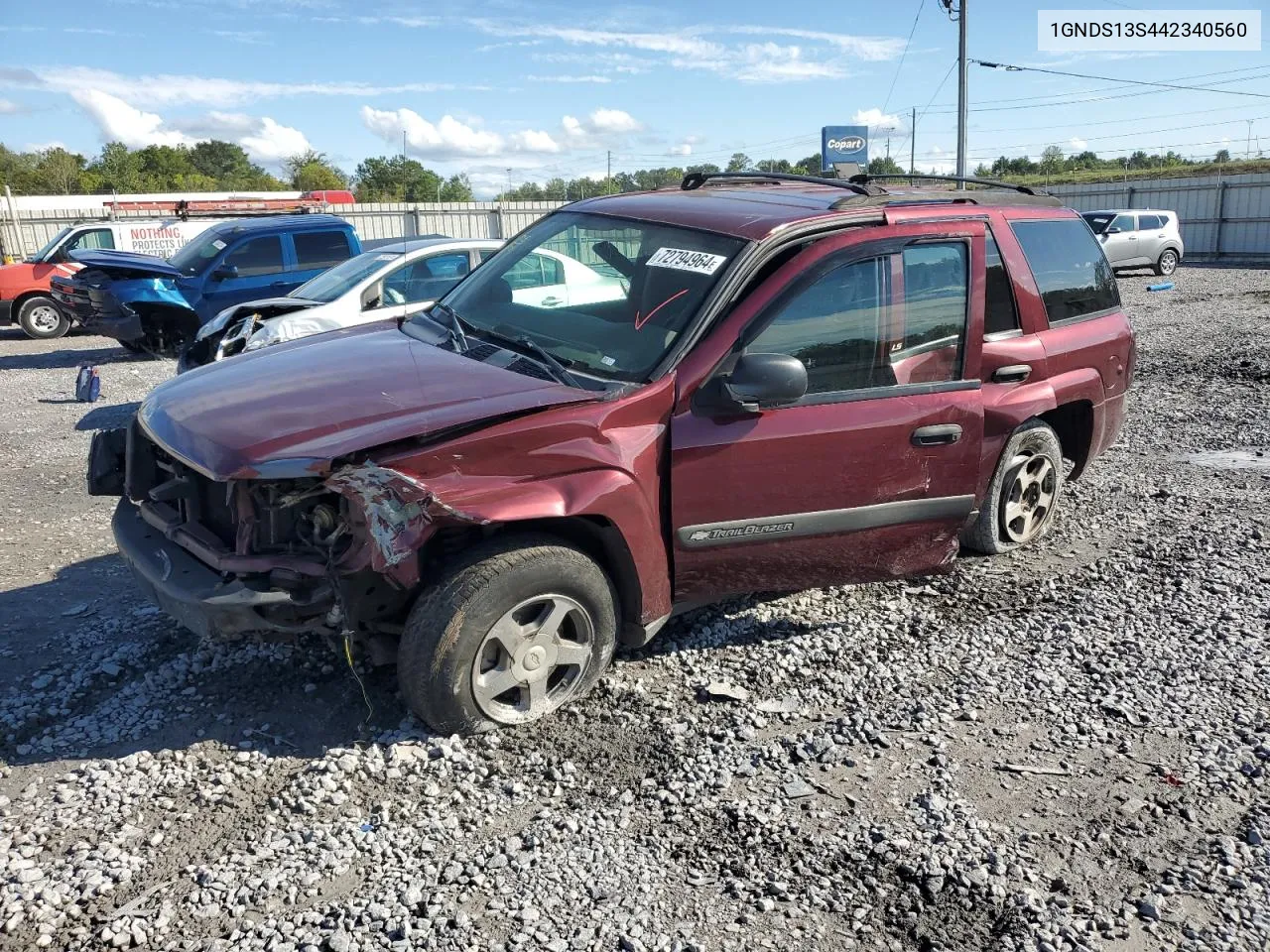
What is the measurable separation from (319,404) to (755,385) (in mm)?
1594

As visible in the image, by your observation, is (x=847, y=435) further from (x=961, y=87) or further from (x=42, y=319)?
(x=961, y=87)

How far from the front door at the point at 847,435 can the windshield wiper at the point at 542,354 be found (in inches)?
16.9

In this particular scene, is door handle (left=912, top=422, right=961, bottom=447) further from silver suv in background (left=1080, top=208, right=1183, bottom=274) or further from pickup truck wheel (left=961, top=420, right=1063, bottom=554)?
silver suv in background (left=1080, top=208, right=1183, bottom=274)

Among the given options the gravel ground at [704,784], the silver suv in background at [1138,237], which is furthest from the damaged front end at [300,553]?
the silver suv in background at [1138,237]

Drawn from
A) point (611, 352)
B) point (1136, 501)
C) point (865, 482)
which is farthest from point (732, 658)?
point (1136, 501)

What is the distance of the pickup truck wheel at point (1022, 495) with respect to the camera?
531cm

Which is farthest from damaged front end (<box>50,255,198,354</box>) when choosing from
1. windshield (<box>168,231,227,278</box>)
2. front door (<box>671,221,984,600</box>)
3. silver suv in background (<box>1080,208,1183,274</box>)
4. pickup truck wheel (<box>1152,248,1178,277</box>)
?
pickup truck wheel (<box>1152,248,1178,277</box>)

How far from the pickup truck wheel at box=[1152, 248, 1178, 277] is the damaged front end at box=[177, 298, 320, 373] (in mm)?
22625

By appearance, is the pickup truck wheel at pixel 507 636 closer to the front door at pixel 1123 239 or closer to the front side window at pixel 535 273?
the front side window at pixel 535 273

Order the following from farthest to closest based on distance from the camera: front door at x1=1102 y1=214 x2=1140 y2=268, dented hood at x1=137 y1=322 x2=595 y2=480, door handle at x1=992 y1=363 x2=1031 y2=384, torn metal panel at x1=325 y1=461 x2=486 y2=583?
front door at x1=1102 y1=214 x2=1140 y2=268
door handle at x1=992 y1=363 x2=1031 y2=384
dented hood at x1=137 y1=322 x2=595 y2=480
torn metal panel at x1=325 y1=461 x2=486 y2=583

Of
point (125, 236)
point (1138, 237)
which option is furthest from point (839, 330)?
point (1138, 237)

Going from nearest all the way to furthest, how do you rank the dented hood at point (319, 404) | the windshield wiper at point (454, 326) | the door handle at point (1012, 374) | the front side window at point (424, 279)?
the dented hood at point (319, 404), the windshield wiper at point (454, 326), the door handle at point (1012, 374), the front side window at point (424, 279)

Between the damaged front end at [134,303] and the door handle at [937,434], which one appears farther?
the damaged front end at [134,303]

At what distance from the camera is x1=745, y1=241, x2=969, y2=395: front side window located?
4008mm
